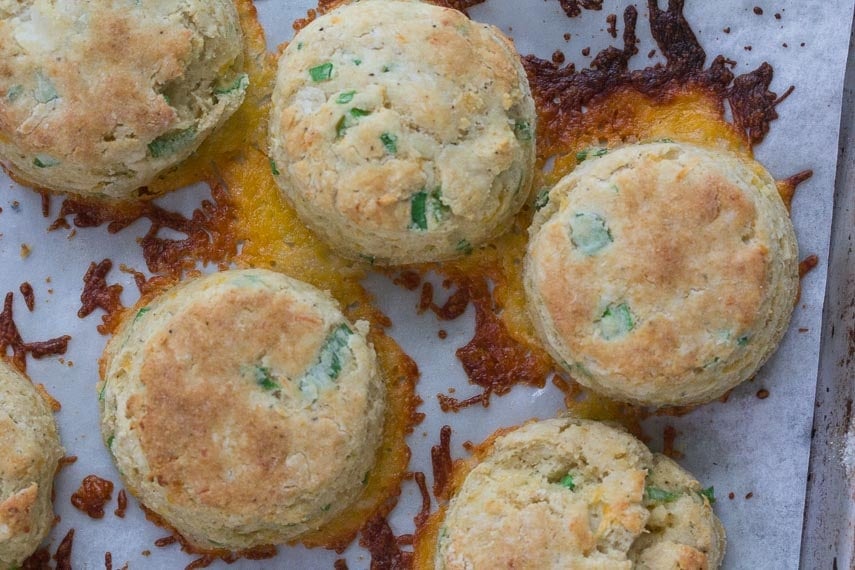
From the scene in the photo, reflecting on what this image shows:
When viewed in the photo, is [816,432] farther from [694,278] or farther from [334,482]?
[334,482]

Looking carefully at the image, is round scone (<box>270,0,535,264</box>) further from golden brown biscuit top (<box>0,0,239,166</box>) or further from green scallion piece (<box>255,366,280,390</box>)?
green scallion piece (<box>255,366,280,390</box>)

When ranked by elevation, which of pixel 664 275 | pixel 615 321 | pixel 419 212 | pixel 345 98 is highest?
pixel 345 98

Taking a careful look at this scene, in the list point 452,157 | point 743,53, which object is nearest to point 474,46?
point 452,157

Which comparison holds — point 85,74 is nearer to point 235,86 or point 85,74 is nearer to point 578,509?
point 235,86

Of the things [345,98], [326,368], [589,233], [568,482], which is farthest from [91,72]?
[568,482]

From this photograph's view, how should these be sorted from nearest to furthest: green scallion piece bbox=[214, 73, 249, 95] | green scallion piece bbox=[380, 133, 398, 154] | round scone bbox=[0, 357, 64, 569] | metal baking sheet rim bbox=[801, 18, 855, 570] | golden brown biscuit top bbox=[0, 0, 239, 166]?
1. green scallion piece bbox=[380, 133, 398, 154]
2. golden brown biscuit top bbox=[0, 0, 239, 166]
3. round scone bbox=[0, 357, 64, 569]
4. green scallion piece bbox=[214, 73, 249, 95]
5. metal baking sheet rim bbox=[801, 18, 855, 570]

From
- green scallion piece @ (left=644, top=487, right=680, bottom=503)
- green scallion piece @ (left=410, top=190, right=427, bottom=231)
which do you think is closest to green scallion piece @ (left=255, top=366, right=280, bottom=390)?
green scallion piece @ (left=410, top=190, right=427, bottom=231)
